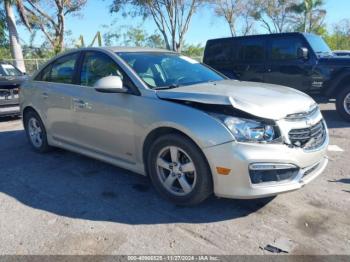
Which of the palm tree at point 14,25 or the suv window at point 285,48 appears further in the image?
the palm tree at point 14,25

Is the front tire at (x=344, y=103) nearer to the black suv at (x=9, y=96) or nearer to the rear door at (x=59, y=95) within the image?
the rear door at (x=59, y=95)

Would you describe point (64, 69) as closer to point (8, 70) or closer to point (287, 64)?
point (287, 64)

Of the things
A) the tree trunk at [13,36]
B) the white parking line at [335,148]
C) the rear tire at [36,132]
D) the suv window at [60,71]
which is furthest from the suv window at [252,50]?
the tree trunk at [13,36]

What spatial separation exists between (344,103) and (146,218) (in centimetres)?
593

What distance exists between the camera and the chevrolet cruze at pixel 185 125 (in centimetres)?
314

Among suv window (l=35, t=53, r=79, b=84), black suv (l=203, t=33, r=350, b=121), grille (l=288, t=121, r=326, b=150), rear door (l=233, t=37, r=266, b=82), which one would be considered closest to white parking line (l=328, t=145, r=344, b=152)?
grille (l=288, t=121, r=326, b=150)

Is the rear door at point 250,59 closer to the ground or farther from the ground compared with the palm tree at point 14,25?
closer to the ground

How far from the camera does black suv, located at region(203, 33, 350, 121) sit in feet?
25.0

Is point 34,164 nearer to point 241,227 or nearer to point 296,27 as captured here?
point 241,227

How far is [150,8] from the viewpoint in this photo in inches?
1007

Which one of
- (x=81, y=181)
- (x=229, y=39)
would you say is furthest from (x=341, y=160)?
(x=229, y=39)

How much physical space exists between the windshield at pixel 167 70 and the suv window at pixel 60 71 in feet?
3.12

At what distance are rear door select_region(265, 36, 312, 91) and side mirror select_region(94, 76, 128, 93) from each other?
5402mm

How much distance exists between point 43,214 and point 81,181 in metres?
0.88
